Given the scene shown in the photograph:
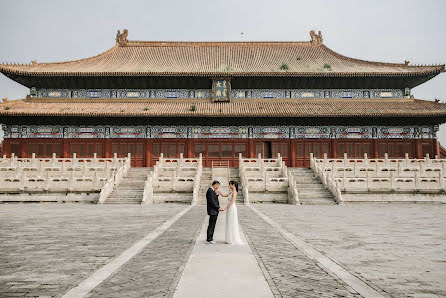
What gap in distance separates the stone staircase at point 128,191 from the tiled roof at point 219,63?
11.2 m

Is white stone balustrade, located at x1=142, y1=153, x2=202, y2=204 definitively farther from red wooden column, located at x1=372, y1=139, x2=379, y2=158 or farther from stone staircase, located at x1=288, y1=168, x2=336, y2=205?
red wooden column, located at x1=372, y1=139, x2=379, y2=158

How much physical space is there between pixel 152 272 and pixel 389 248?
453 centimetres

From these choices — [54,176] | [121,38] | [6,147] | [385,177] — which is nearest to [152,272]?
[54,176]

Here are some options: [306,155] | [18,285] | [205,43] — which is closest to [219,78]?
[205,43]

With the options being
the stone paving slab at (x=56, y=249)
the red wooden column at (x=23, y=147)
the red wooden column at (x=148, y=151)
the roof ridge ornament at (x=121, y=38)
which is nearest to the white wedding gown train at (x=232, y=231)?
the stone paving slab at (x=56, y=249)

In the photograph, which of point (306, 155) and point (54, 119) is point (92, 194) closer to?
point (54, 119)

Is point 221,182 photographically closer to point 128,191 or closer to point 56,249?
point 128,191

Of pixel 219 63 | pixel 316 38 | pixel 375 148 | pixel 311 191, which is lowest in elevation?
pixel 311 191

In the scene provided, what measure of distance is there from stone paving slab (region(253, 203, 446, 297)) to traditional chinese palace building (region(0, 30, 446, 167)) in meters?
17.5

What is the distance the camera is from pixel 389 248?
689 centimetres

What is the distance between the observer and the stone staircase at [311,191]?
18.6m

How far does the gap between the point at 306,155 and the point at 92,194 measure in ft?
54.7

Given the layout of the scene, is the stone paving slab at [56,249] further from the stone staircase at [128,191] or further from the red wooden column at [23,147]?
the red wooden column at [23,147]

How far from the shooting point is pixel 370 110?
2788 centimetres
